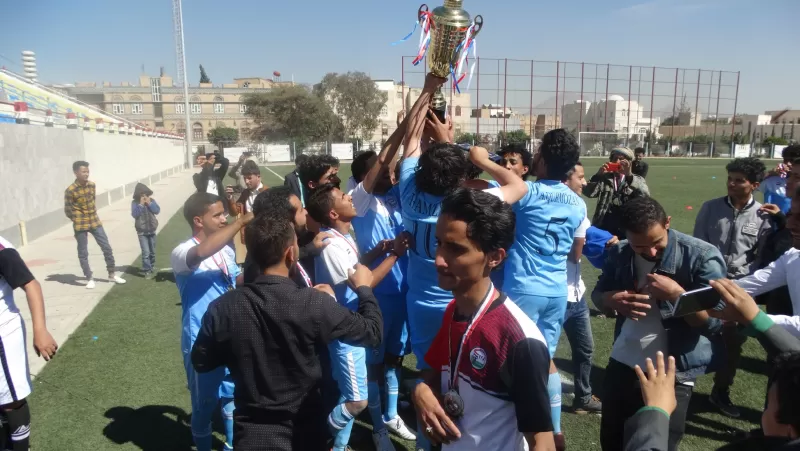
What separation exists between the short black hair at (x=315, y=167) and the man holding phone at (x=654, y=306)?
101 inches

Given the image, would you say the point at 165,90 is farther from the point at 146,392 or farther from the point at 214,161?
the point at 146,392

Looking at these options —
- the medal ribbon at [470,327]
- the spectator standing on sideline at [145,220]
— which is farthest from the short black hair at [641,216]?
the spectator standing on sideline at [145,220]

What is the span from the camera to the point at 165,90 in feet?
286

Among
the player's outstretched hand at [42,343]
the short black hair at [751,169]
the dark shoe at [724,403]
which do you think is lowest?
the dark shoe at [724,403]

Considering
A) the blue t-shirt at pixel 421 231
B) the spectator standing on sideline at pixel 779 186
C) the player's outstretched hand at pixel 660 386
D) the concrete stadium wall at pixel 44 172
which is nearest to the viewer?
the player's outstretched hand at pixel 660 386

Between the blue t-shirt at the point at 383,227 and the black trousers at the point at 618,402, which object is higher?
the blue t-shirt at the point at 383,227

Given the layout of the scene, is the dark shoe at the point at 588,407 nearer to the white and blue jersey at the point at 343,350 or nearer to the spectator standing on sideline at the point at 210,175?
the white and blue jersey at the point at 343,350

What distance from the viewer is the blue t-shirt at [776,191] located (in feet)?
20.4

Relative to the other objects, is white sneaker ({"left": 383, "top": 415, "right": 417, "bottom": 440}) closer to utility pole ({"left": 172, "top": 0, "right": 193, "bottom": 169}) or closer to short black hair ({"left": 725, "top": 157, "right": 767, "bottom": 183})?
short black hair ({"left": 725, "top": 157, "right": 767, "bottom": 183})

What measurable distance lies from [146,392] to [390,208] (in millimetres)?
2979

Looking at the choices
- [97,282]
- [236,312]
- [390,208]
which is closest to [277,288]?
[236,312]

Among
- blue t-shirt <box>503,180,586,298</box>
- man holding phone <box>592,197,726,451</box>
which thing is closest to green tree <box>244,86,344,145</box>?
blue t-shirt <box>503,180,586,298</box>

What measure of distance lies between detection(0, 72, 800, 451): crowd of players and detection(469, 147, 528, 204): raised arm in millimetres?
12

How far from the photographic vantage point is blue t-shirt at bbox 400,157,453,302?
3.01m
